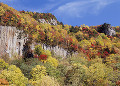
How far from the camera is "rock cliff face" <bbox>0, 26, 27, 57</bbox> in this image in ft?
106

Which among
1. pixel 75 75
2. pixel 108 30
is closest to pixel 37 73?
pixel 75 75

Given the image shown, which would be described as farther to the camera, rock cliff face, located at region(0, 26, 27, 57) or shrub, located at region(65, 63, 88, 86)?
rock cliff face, located at region(0, 26, 27, 57)

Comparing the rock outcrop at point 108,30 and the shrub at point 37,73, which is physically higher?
the rock outcrop at point 108,30

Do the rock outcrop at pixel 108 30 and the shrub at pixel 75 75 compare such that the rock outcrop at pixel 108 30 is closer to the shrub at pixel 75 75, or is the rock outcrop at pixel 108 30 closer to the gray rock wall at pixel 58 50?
the gray rock wall at pixel 58 50

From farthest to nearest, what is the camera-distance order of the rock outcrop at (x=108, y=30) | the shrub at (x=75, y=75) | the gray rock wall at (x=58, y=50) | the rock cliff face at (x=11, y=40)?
the rock outcrop at (x=108, y=30)
the gray rock wall at (x=58, y=50)
the rock cliff face at (x=11, y=40)
the shrub at (x=75, y=75)

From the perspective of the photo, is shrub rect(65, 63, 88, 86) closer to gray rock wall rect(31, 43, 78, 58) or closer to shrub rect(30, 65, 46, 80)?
shrub rect(30, 65, 46, 80)

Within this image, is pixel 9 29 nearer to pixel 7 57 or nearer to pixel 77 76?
pixel 7 57

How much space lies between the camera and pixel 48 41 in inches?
1797

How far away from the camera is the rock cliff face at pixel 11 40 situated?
3222cm

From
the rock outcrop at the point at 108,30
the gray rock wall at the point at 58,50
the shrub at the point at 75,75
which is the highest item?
the rock outcrop at the point at 108,30

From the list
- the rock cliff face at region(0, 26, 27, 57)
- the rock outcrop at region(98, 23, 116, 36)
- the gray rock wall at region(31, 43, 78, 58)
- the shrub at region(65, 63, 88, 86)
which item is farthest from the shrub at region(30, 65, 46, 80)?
the rock outcrop at region(98, 23, 116, 36)

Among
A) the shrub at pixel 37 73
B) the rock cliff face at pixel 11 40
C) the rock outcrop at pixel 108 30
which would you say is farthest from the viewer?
the rock outcrop at pixel 108 30

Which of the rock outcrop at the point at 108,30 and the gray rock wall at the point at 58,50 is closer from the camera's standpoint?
the gray rock wall at the point at 58,50

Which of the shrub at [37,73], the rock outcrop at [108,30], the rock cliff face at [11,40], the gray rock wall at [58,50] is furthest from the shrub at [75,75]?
the rock outcrop at [108,30]
